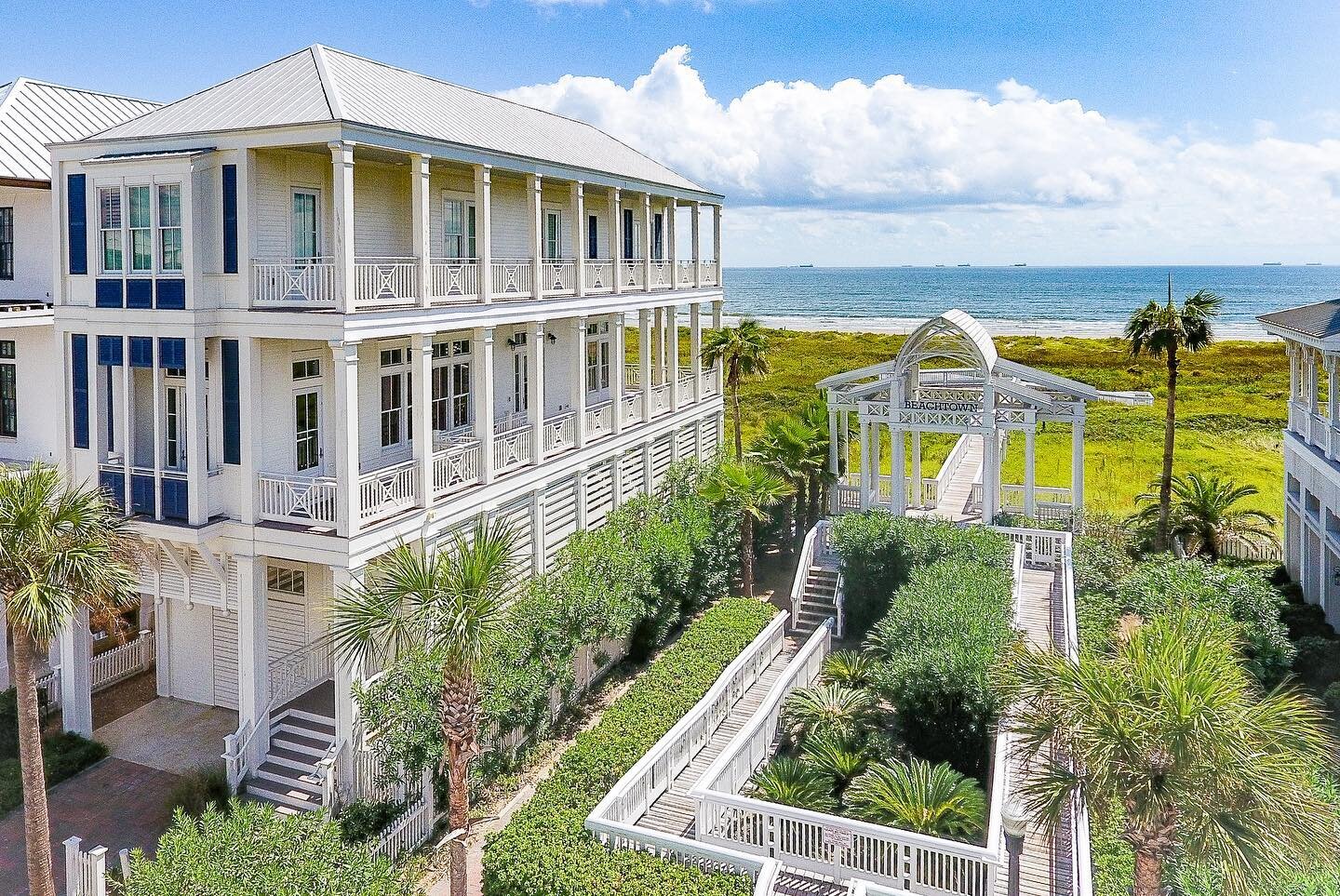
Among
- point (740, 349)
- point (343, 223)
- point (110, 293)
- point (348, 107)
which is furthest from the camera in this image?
point (740, 349)

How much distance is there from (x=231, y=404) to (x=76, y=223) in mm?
4243

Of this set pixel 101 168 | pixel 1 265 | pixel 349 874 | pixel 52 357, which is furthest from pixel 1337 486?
pixel 1 265

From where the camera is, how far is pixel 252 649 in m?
15.5

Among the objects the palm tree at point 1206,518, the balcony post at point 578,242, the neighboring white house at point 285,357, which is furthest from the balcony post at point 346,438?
the palm tree at point 1206,518

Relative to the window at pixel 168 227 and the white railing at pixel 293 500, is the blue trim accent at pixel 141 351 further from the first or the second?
the white railing at pixel 293 500

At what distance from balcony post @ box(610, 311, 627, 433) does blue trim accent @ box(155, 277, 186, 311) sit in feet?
34.0

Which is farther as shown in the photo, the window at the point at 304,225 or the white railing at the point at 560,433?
the white railing at the point at 560,433

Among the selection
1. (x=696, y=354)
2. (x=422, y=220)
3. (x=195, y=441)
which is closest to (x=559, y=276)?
(x=422, y=220)

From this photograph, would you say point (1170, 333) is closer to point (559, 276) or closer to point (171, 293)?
point (559, 276)

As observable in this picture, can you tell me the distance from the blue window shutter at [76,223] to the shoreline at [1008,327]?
347 feet

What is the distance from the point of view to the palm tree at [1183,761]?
8.56 meters

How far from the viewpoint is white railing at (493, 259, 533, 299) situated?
1927cm

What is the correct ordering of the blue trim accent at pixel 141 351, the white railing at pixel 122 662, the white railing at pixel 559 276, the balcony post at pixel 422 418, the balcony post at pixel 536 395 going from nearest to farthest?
the blue trim accent at pixel 141 351, the balcony post at pixel 422 418, the white railing at pixel 122 662, the balcony post at pixel 536 395, the white railing at pixel 559 276

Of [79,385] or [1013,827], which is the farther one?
[79,385]
